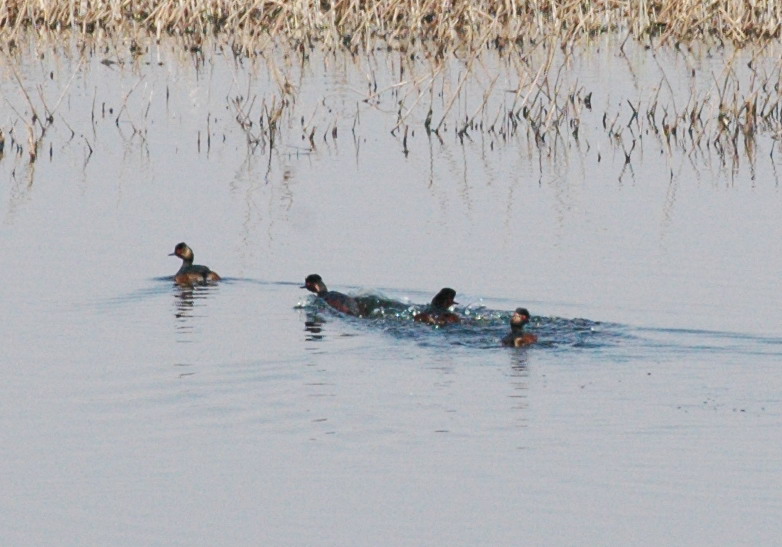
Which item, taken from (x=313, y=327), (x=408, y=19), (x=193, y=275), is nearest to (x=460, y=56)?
(x=408, y=19)

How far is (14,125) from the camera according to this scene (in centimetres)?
2041

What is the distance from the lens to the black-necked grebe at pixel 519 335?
1120 centimetres

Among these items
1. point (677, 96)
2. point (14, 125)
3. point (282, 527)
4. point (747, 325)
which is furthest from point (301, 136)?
point (282, 527)

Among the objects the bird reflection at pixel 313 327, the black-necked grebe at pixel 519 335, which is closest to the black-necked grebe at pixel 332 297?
the bird reflection at pixel 313 327

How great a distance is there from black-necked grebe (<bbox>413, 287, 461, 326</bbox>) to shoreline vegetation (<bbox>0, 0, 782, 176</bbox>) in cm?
778

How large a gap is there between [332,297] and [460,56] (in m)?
15.8

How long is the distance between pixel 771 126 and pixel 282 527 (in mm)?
14871

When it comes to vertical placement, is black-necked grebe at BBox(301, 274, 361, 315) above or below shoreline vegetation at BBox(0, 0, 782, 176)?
below

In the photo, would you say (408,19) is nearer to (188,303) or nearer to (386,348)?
(188,303)

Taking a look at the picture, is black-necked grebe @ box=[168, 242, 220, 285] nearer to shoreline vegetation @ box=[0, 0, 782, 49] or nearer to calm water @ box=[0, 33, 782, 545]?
calm water @ box=[0, 33, 782, 545]

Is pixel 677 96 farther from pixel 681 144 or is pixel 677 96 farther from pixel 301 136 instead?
pixel 301 136

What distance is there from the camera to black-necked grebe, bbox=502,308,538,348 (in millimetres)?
11195

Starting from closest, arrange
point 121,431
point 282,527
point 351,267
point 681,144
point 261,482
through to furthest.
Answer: point 282,527 < point 261,482 < point 121,431 < point 351,267 < point 681,144

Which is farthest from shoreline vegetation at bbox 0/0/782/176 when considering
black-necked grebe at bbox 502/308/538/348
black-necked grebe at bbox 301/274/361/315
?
black-necked grebe at bbox 502/308/538/348
